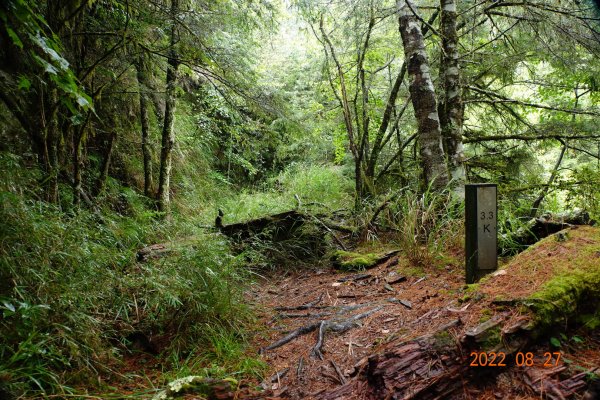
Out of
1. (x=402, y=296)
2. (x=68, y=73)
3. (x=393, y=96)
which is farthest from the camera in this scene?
(x=393, y=96)

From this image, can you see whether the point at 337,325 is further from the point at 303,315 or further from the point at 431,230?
the point at 431,230

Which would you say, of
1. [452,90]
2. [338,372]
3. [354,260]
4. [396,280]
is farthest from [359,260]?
[452,90]

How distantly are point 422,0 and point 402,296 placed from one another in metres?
6.73

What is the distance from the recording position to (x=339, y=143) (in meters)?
9.54

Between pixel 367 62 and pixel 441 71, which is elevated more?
pixel 367 62

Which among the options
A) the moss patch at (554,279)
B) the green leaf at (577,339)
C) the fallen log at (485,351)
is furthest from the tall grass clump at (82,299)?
the green leaf at (577,339)

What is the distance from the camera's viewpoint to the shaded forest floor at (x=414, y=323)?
67.6 inches

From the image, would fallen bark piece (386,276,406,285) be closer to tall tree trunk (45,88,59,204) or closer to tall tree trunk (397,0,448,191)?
tall tree trunk (397,0,448,191)

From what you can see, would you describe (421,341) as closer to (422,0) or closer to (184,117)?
(422,0)

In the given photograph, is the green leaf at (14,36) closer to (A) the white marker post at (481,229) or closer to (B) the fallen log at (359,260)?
(A) the white marker post at (481,229)

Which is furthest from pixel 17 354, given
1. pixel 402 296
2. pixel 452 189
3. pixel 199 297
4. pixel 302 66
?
pixel 302 66

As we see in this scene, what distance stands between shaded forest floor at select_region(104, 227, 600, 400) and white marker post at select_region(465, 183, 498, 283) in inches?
9.1

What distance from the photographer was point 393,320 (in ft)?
8.96
